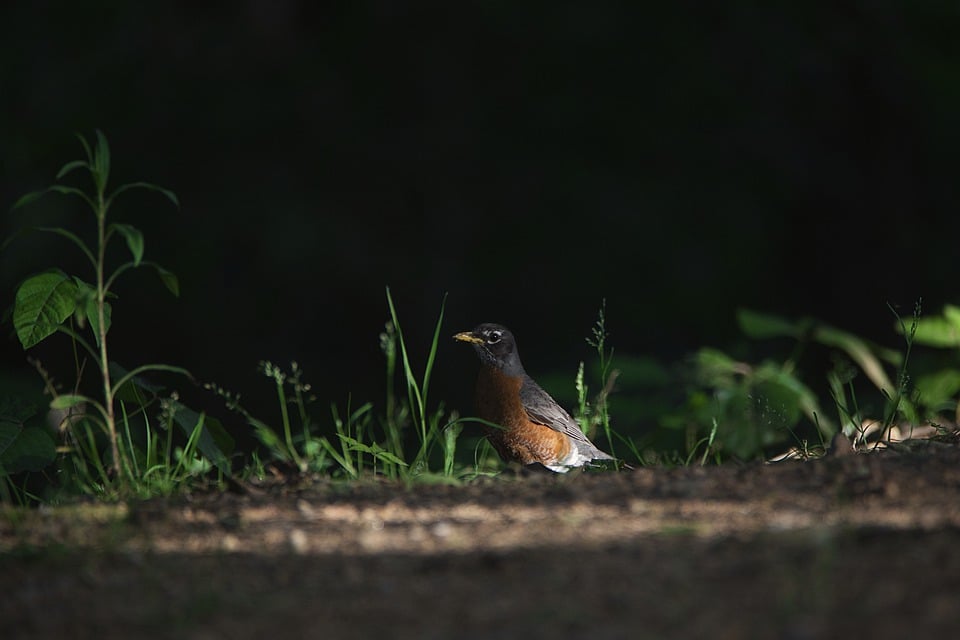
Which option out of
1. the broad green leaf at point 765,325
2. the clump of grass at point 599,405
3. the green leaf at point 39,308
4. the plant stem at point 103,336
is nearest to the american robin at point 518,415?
the clump of grass at point 599,405

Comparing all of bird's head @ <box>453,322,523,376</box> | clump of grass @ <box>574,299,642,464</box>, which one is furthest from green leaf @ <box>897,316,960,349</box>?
bird's head @ <box>453,322,523,376</box>

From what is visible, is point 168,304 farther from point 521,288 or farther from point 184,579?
point 184,579

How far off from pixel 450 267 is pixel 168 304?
2.53m

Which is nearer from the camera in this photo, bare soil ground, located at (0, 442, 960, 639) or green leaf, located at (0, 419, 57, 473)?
bare soil ground, located at (0, 442, 960, 639)

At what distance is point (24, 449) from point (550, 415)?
194 centimetres

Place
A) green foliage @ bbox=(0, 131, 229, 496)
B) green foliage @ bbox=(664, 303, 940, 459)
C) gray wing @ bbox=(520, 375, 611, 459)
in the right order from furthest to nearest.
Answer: gray wing @ bbox=(520, 375, 611, 459) → green foliage @ bbox=(664, 303, 940, 459) → green foliage @ bbox=(0, 131, 229, 496)

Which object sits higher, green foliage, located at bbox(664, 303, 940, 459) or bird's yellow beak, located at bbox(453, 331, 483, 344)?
bird's yellow beak, located at bbox(453, 331, 483, 344)

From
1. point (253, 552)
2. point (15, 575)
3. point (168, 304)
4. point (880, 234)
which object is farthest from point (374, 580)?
point (880, 234)

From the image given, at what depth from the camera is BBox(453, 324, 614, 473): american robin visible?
183 inches

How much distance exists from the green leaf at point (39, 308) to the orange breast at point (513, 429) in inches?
64.0

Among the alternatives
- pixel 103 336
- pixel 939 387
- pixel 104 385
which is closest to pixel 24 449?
pixel 104 385

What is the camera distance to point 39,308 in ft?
12.4

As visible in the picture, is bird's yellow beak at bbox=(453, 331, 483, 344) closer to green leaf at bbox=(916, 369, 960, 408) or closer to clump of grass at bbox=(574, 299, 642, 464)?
clump of grass at bbox=(574, 299, 642, 464)

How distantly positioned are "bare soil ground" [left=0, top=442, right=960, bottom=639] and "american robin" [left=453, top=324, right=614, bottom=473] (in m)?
1.27
